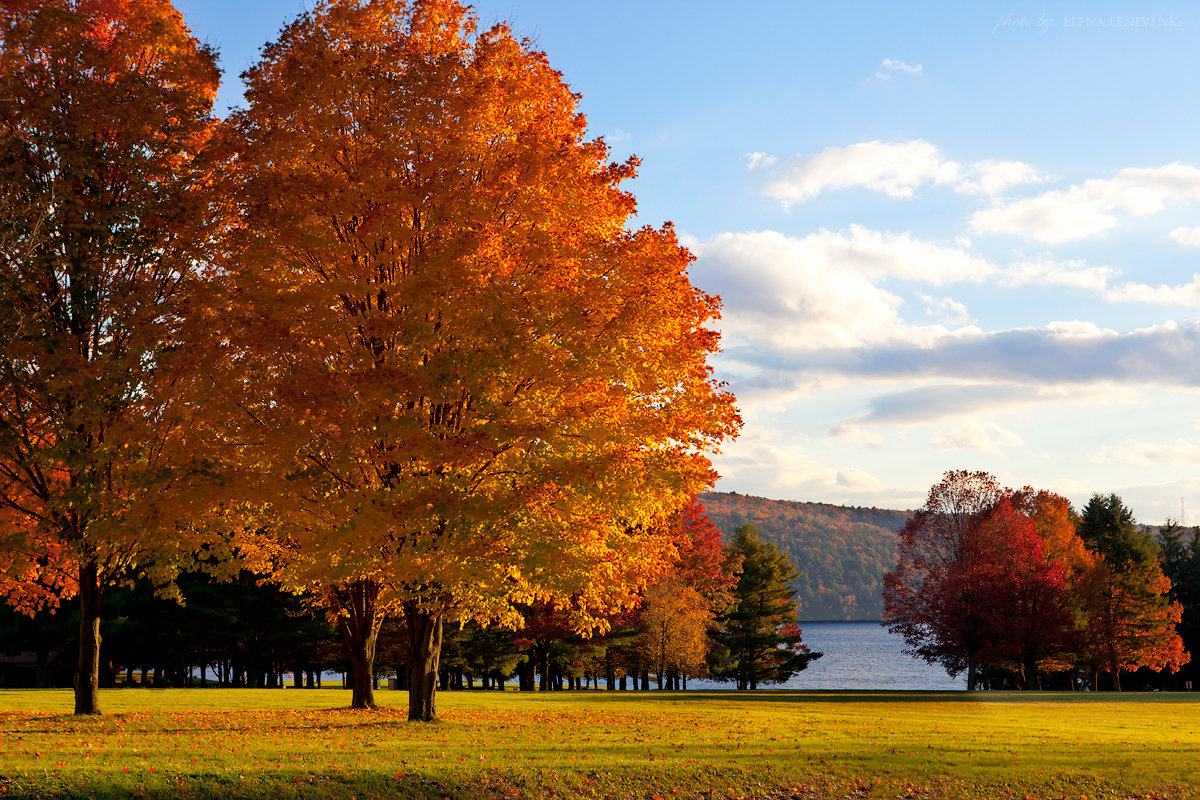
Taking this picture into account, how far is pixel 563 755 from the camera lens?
1684cm

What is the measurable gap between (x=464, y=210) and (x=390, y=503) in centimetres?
588

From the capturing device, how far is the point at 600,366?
17.8 meters

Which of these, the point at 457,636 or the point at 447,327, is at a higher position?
the point at 447,327

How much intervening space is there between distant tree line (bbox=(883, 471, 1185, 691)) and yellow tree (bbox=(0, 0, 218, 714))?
4605 centimetres

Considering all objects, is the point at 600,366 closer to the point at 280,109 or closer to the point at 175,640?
the point at 280,109

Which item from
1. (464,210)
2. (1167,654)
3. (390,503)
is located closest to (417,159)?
(464,210)

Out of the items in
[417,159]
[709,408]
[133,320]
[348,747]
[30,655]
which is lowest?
[30,655]

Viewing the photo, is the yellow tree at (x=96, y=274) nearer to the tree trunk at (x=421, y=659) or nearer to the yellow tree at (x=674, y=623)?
the tree trunk at (x=421, y=659)

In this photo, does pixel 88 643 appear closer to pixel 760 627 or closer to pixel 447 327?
pixel 447 327

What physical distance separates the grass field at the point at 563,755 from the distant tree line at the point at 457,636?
85.1 ft

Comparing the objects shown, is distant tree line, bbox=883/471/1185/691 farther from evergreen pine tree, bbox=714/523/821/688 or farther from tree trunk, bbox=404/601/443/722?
tree trunk, bbox=404/601/443/722

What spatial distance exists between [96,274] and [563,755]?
1490 centimetres

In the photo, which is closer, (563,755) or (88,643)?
(563,755)

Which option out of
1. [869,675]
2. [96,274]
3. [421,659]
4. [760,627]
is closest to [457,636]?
[760,627]
